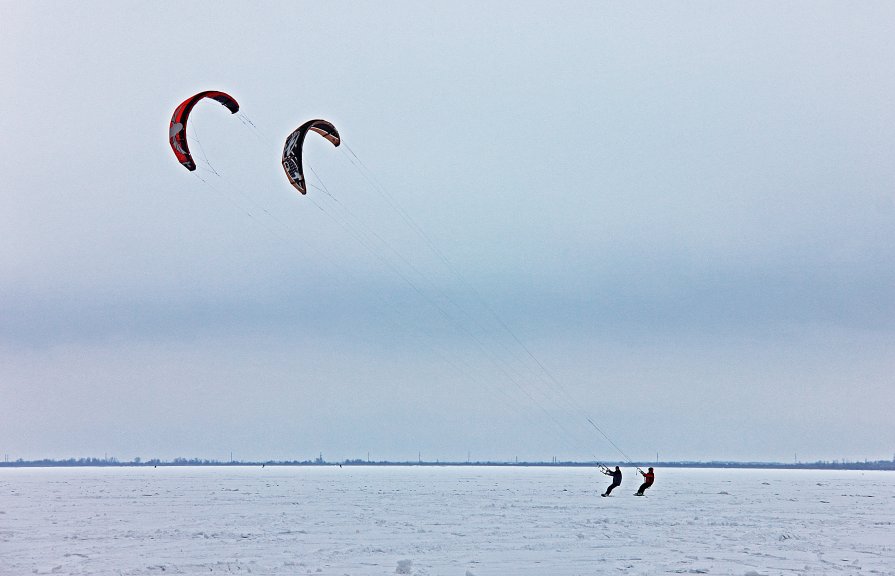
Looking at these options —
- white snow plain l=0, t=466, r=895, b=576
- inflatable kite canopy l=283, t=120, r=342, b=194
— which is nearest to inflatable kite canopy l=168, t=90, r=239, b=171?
inflatable kite canopy l=283, t=120, r=342, b=194

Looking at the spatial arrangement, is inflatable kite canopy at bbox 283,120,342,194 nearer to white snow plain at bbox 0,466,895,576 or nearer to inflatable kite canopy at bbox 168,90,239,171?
inflatable kite canopy at bbox 168,90,239,171

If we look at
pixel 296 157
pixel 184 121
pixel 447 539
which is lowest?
pixel 447 539

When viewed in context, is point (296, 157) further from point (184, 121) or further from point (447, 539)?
point (447, 539)

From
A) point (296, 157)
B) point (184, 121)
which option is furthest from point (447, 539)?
point (184, 121)

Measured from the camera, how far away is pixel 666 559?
12430mm

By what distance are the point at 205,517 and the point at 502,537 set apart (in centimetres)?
802

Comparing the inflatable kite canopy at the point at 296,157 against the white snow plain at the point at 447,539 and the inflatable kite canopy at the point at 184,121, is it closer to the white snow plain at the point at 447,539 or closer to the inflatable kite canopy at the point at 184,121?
the inflatable kite canopy at the point at 184,121

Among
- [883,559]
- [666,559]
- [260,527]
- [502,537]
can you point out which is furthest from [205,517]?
[883,559]

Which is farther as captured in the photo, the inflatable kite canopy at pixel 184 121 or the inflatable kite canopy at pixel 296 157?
the inflatable kite canopy at pixel 296 157

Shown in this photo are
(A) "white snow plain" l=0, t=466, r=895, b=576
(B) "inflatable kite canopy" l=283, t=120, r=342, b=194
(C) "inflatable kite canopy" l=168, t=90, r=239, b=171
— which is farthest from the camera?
(B) "inflatable kite canopy" l=283, t=120, r=342, b=194

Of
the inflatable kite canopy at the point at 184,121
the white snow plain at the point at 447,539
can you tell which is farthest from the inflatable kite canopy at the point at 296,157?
the white snow plain at the point at 447,539

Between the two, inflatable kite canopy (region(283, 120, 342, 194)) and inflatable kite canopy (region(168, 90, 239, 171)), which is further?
inflatable kite canopy (region(283, 120, 342, 194))

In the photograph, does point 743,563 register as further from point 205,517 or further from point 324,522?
point 205,517

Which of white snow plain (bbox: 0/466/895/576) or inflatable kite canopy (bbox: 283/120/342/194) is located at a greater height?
inflatable kite canopy (bbox: 283/120/342/194)
